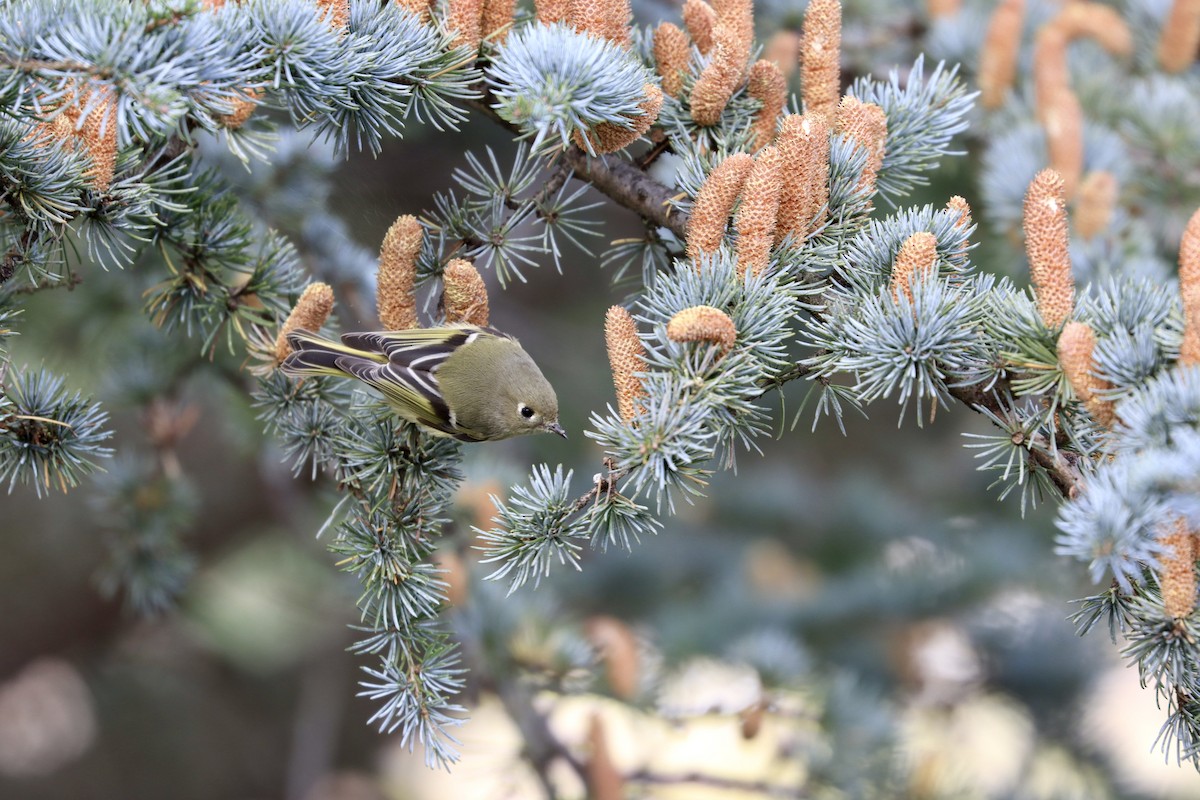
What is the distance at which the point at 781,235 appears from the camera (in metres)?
1.34

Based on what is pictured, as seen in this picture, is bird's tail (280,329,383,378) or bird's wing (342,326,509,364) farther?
bird's wing (342,326,509,364)

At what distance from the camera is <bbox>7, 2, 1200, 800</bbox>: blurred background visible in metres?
2.22

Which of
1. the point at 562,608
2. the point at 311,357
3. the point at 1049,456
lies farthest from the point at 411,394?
the point at 562,608

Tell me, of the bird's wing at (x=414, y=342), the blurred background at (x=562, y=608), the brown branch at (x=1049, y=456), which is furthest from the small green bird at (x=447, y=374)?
the brown branch at (x=1049, y=456)

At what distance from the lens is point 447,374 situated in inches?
72.1

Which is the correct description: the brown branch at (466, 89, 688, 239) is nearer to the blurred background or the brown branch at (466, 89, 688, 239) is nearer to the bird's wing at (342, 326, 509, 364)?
the bird's wing at (342, 326, 509, 364)

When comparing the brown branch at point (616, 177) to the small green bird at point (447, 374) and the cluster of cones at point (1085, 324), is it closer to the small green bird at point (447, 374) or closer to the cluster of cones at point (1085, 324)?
the small green bird at point (447, 374)

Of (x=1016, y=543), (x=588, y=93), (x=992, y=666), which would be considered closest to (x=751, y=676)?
(x=992, y=666)

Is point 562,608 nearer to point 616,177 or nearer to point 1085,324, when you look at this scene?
point 616,177

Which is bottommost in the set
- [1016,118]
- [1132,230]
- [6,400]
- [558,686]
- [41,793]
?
[41,793]

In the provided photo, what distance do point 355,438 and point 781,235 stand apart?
2.35 ft

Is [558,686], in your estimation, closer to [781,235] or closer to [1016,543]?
[781,235]

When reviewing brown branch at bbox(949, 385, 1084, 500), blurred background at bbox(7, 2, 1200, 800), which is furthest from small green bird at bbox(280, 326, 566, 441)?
brown branch at bbox(949, 385, 1084, 500)

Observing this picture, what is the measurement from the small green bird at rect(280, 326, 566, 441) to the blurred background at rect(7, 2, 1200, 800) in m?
0.24
